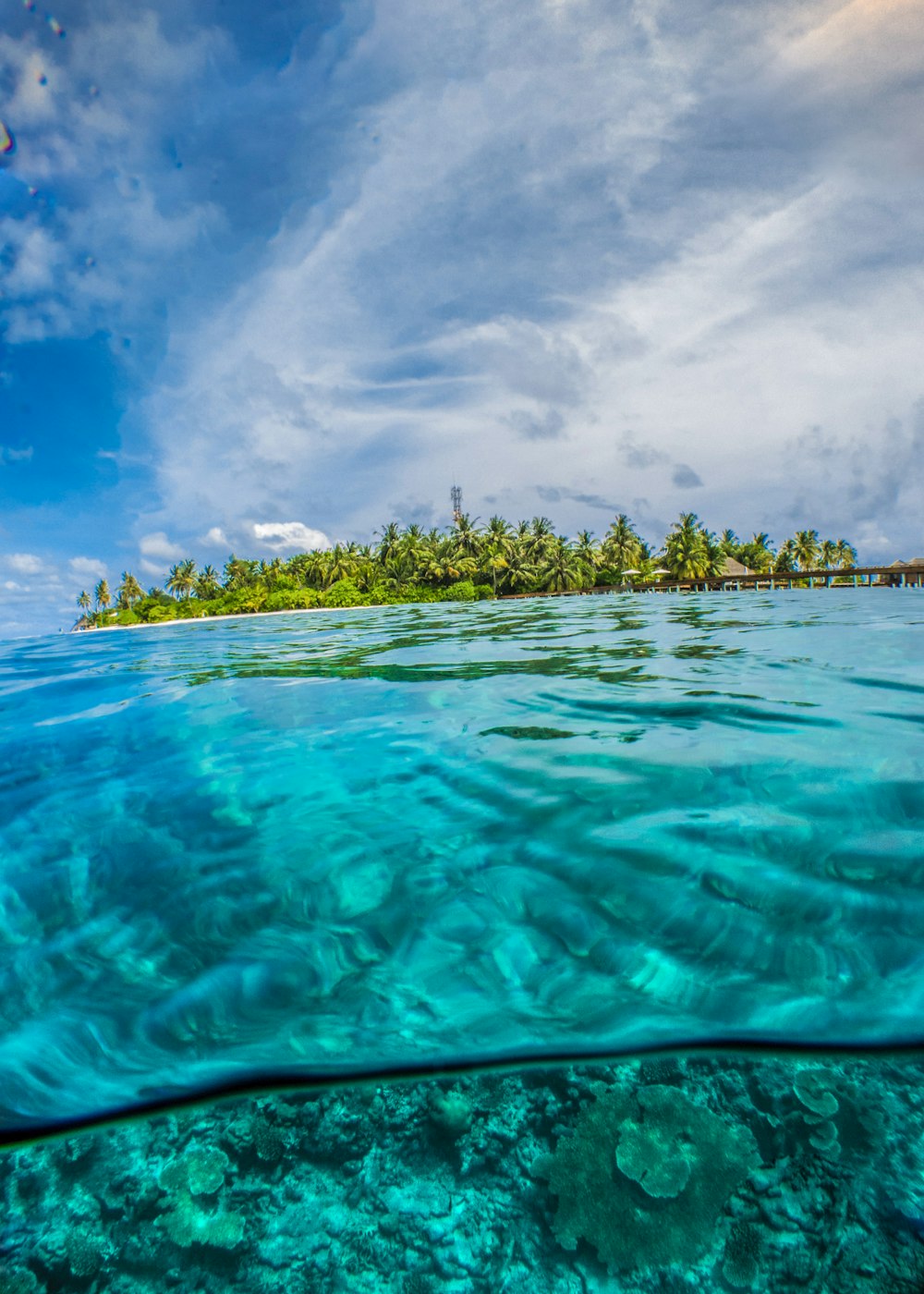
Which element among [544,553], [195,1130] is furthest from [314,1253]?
[544,553]

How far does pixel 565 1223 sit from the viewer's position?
0.95 meters

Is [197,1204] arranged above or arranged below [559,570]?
below

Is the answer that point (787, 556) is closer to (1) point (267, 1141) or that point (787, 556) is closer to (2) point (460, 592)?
(2) point (460, 592)

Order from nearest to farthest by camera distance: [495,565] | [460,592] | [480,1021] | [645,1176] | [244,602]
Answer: [645,1176]
[480,1021]
[244,602]
[460,592]
[495,565]

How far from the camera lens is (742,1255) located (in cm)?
88

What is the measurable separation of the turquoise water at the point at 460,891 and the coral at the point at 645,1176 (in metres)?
0.15

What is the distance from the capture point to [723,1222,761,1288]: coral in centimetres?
86

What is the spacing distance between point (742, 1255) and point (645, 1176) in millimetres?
155

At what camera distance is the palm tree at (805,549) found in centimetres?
6419

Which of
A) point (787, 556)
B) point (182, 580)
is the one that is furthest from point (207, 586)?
point (787, 556)

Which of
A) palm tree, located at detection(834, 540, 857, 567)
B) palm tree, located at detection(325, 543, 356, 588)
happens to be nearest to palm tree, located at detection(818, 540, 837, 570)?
palm tree, located at detection(834, 540, 857, 567)

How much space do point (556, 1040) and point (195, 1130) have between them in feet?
2.32

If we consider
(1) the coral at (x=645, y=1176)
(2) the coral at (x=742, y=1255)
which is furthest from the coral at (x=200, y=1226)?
(2) the coral at (x=742, y=1255)

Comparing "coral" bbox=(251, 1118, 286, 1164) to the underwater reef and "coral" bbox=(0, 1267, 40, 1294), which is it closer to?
the underwater reef
